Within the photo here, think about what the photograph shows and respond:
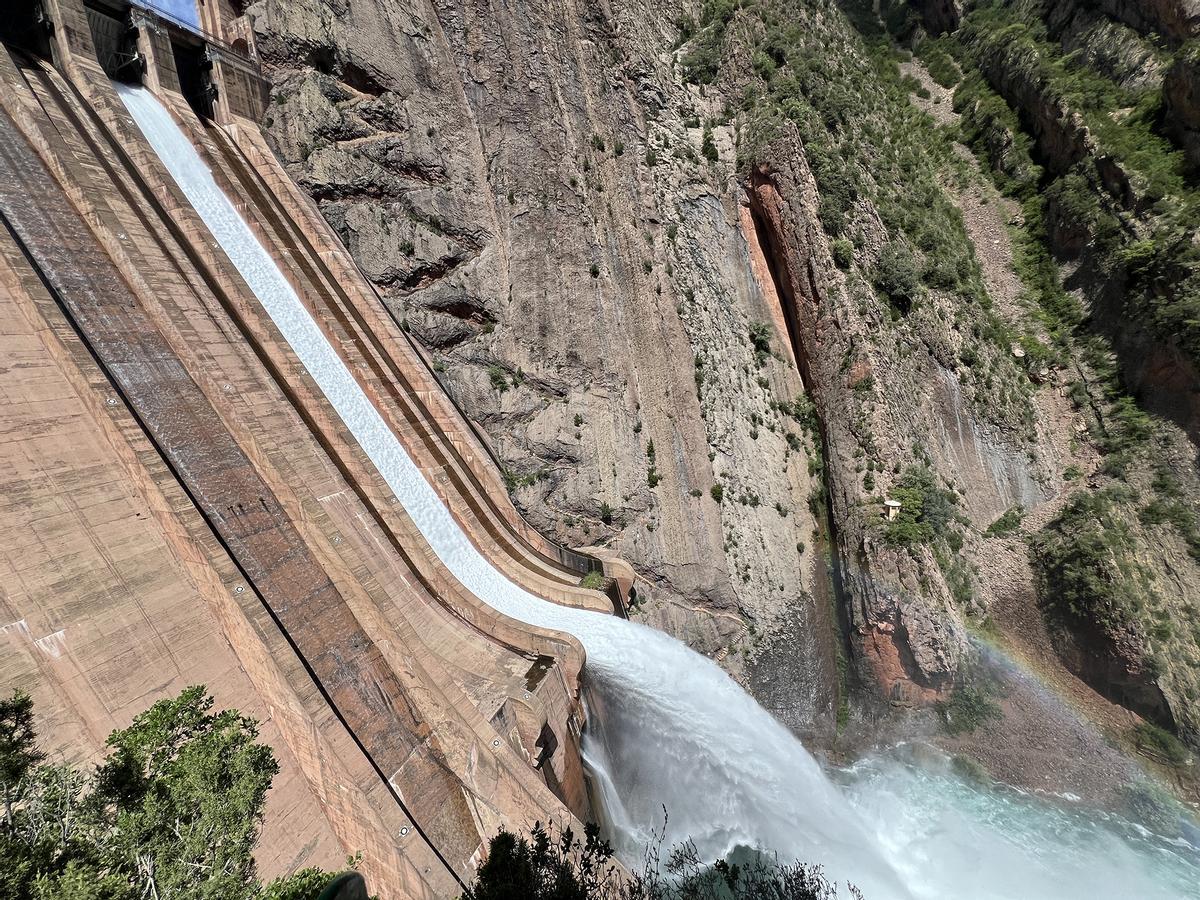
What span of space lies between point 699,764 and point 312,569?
335 inches

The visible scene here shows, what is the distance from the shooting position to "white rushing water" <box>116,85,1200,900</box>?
10.8 m

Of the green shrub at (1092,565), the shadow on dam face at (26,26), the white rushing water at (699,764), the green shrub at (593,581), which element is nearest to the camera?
the shadow on dam face at (26,26)

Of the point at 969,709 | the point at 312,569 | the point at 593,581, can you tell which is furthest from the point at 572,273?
the point at 969,709

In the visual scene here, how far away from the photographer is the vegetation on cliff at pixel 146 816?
131 inches

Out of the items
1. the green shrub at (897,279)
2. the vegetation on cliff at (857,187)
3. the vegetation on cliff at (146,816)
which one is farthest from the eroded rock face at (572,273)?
the vegetation on cliff at (146,816)

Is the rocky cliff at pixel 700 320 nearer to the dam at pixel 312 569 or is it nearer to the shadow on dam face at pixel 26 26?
the dam at pixel 312 569

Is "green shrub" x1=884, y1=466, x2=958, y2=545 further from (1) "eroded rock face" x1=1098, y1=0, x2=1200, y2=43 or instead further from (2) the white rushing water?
(1) "eroded rock face" x1=1098, y1=0, x2=1200, y2=43

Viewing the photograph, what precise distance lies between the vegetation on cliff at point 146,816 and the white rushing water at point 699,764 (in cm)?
667

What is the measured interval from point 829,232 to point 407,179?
1184cm

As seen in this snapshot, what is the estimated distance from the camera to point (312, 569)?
27.2 feet

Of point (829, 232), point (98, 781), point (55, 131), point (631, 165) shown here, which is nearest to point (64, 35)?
point (55, 131)

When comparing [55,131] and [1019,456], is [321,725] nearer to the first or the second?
[55,131]

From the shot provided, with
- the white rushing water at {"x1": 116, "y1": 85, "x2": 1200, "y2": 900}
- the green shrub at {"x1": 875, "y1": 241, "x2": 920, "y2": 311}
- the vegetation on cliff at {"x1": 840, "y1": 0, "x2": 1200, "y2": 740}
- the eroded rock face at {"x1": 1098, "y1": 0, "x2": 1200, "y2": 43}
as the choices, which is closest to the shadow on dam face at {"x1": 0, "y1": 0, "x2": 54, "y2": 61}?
the white rushing water at {"x1": 116, "y1": 85, "x2": 1200, "y2": 900}

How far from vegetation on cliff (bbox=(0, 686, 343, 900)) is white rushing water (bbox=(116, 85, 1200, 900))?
263 inches
